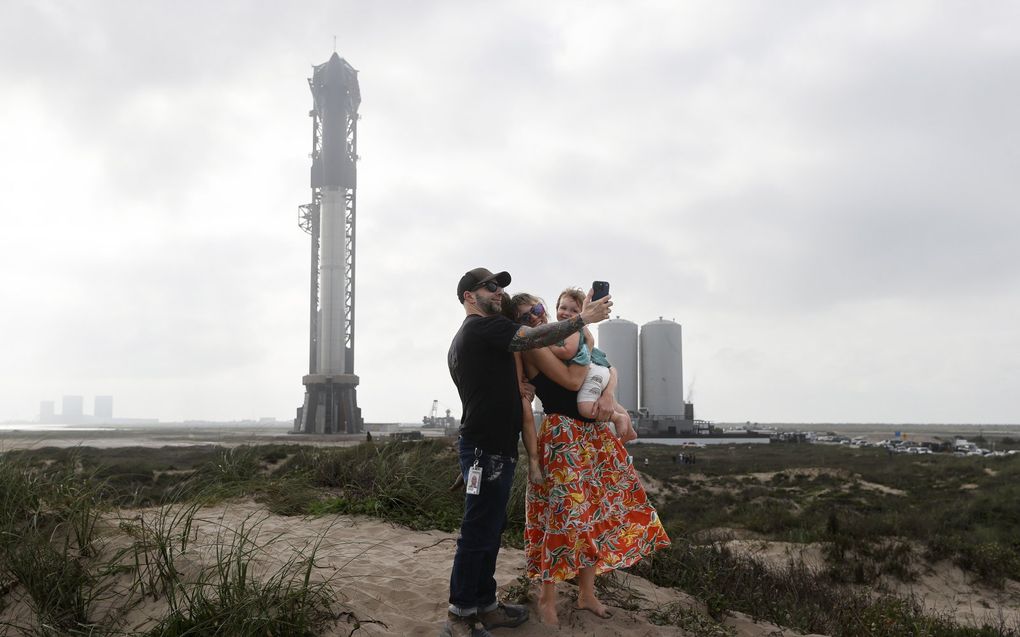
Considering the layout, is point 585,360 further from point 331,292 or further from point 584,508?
point 331,292

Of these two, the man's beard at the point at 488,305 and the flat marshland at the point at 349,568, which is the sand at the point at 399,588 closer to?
the flat marshland at the point at 349,568

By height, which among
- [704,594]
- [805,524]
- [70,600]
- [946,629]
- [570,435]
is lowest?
[805,524]

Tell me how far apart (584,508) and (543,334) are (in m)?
1.20

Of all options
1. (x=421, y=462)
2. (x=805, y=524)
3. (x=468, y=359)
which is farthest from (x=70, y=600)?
(x=805, y=524)

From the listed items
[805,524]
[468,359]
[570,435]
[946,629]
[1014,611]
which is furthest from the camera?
[805,524]

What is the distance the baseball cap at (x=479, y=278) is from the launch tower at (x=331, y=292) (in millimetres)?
49297

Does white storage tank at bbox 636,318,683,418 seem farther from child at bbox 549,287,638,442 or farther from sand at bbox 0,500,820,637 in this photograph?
child at bbox 549,287,638,442

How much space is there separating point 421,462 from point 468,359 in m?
6.26

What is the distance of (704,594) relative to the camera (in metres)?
5.05

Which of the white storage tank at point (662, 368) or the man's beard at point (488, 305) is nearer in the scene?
the man's beard at point (488, 305)

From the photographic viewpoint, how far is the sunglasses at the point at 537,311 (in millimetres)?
3977

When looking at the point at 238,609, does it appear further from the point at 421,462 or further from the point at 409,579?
the point at 421,462

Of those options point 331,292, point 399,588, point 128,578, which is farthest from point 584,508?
point 331,292

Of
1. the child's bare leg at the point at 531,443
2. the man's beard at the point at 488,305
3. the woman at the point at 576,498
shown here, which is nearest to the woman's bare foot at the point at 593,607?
the woman at the point at 576,498
